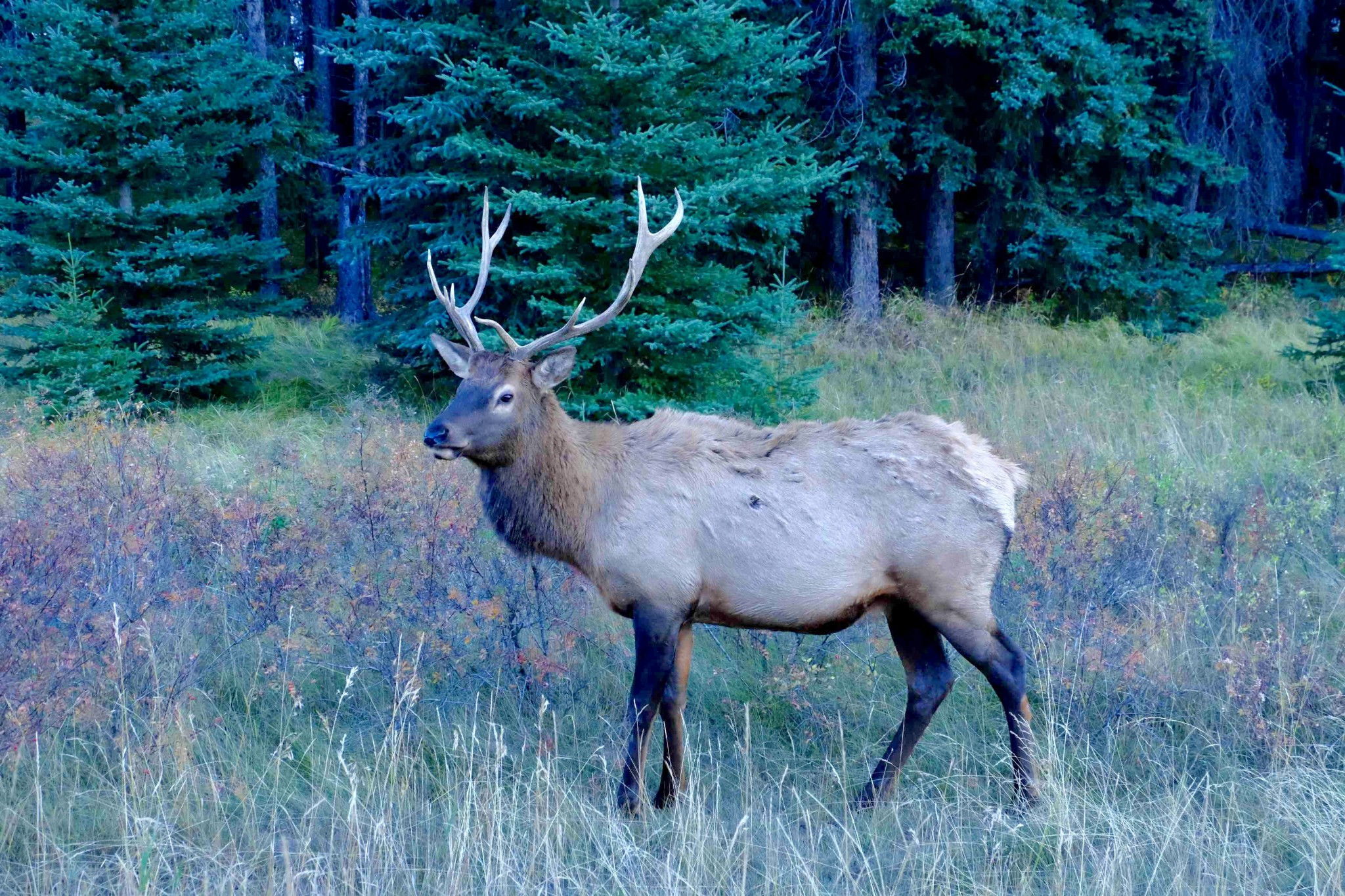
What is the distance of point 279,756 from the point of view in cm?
459

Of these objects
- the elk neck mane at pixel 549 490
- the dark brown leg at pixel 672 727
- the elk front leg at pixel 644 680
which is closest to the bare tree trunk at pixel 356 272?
the elk neck mane at pixel 549 490

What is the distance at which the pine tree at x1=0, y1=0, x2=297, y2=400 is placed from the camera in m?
11.7

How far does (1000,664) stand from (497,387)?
2.47 m

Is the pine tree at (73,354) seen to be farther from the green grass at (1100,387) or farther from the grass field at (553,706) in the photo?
the green grass at (1100,387)

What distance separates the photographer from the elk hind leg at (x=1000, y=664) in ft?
15.6

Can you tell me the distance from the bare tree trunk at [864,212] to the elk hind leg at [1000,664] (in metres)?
11.3

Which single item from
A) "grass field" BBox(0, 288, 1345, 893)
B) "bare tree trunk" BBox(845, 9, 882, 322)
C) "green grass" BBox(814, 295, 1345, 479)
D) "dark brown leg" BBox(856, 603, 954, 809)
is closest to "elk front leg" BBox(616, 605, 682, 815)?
"grass field" BBox(0, 288, 1345, 893)

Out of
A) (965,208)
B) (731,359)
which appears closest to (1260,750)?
(731,359)

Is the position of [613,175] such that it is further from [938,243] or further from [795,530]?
[938,243]

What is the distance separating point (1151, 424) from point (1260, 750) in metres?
5.82

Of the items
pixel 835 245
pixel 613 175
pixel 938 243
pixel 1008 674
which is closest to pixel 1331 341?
pixel 938 243

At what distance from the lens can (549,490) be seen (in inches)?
194

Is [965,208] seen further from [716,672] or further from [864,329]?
[716,672]

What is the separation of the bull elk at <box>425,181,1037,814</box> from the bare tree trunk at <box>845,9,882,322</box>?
11.2m
